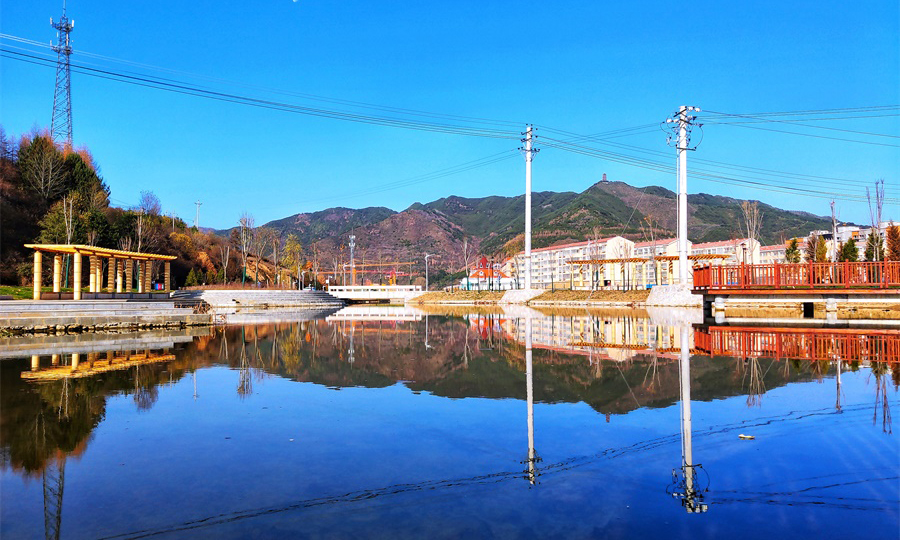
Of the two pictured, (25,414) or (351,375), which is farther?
(351,375)

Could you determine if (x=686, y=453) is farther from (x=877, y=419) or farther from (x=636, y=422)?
(x=877, y=419)

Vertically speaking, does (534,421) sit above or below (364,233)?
below

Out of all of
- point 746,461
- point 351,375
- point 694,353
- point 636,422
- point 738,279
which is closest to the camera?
point 746,461

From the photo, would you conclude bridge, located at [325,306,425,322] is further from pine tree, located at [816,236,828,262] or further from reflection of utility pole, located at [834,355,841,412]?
pine tree, located at [816,236,828,262]

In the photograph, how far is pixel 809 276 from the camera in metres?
27.1

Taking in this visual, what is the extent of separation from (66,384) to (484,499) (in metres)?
8.18

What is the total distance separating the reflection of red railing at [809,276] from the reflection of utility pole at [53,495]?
27731mm

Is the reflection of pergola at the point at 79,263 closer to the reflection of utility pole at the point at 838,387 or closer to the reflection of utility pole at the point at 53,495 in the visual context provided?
the reflection of utility pole at the point at 53,495

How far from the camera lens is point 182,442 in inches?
234

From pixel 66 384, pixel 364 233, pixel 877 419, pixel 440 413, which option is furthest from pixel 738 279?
pixel 364 233

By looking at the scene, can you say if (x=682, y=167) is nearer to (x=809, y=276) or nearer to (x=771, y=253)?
(x=809, y=276)

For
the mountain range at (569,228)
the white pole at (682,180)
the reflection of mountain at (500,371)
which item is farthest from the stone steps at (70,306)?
the mountain range at (569,228)

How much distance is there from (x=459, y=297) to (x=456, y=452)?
190ft

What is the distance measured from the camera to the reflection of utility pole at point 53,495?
3.80m
